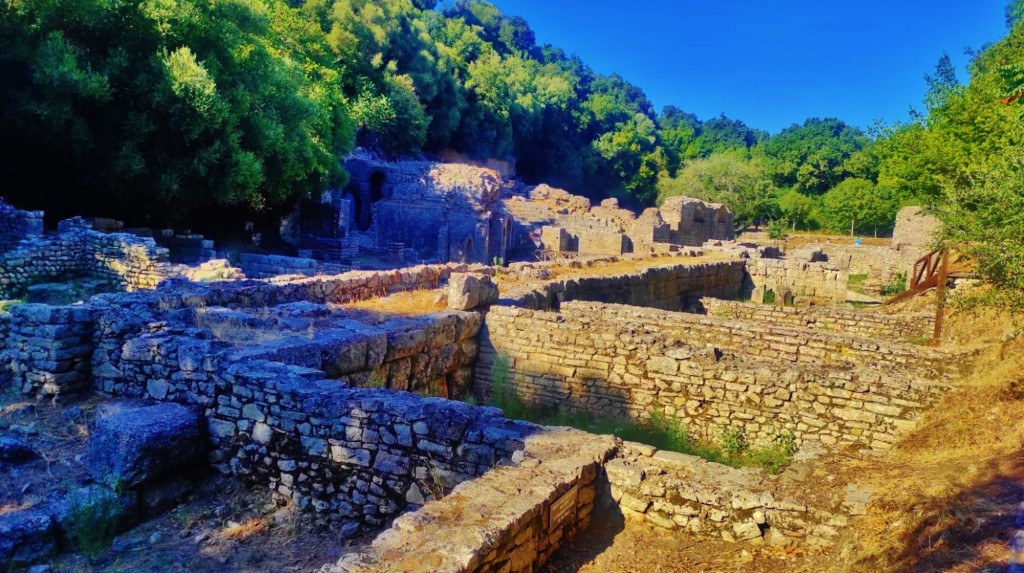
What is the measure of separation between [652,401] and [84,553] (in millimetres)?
5713

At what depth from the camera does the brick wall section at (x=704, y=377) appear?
21.0ft

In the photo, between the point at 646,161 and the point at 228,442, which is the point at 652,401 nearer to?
→ the point at 228,442

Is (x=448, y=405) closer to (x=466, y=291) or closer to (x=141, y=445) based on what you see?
(x=141, y=445)

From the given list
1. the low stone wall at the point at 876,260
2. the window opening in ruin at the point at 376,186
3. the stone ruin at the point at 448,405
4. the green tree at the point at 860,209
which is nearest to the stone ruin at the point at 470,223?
the window opening in ruin at the point at 376,186

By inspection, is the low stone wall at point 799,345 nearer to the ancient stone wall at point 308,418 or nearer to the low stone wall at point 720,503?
the low stone wall at point 720,503

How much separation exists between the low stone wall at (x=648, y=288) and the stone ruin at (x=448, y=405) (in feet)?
4.49

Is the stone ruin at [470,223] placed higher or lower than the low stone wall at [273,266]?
higher

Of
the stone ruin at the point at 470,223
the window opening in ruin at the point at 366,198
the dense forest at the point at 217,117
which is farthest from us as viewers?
the window opening in ruin at the point at 366,198

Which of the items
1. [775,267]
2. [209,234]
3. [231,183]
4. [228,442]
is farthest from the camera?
[209,234]

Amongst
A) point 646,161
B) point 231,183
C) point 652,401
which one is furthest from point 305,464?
point 646,161

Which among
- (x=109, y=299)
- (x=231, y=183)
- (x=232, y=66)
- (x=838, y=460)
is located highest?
(x=232, y=66)

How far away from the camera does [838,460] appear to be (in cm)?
506

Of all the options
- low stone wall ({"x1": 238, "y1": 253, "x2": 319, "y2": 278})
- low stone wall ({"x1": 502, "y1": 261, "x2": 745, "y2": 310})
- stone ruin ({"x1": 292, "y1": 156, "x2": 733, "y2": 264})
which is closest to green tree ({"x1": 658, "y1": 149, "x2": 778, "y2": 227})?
stone ruin ({"x1": 292, "y1": 156, "x2": 733, "y2": 264})

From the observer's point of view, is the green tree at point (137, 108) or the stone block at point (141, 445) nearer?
the stone block at point (141, 445)
